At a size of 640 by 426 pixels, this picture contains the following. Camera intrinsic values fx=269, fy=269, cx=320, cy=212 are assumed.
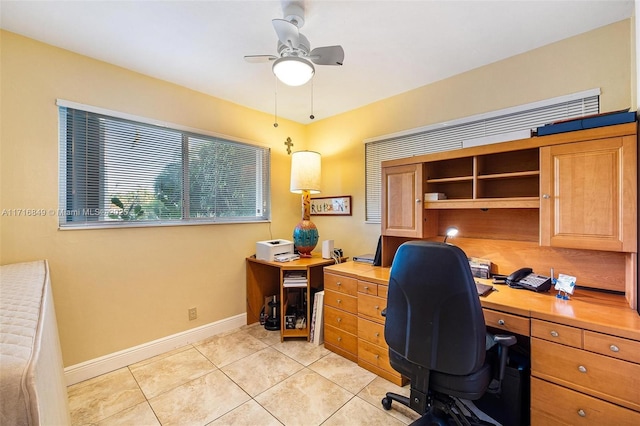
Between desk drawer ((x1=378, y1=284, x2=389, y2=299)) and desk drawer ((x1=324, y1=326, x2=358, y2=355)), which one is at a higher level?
desk drawer ((x1=378, y1=284, x2=389, y2=299))

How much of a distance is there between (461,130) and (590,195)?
1110mm

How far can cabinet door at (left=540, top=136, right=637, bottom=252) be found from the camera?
58.3 inches

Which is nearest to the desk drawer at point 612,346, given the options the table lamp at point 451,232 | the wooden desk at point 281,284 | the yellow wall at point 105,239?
the table lamp at point 451,232

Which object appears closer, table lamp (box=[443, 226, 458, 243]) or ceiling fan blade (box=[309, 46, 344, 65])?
ceiling fan blade (box=[309, 46, 344, 65])

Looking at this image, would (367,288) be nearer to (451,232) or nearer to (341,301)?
(341,301)

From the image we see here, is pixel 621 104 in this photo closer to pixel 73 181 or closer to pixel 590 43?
pixel 590 43

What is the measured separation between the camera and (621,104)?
1.76 metres

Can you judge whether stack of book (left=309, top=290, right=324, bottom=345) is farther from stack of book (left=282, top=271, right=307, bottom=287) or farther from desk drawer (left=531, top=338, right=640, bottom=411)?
desk drawer (left=531, top=338, right=640, bottom=411)

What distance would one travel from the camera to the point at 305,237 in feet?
10.2

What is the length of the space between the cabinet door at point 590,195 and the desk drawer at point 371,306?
1.18m

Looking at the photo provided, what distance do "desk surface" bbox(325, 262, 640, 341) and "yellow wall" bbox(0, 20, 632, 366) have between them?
1.27 m

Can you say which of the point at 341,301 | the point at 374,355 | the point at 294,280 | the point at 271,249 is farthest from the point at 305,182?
the point at 374,355

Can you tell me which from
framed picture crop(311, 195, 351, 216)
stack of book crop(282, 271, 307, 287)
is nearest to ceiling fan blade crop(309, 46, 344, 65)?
framed picture crop(311, 195, 351, 216)

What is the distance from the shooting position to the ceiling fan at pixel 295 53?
5.28ft
